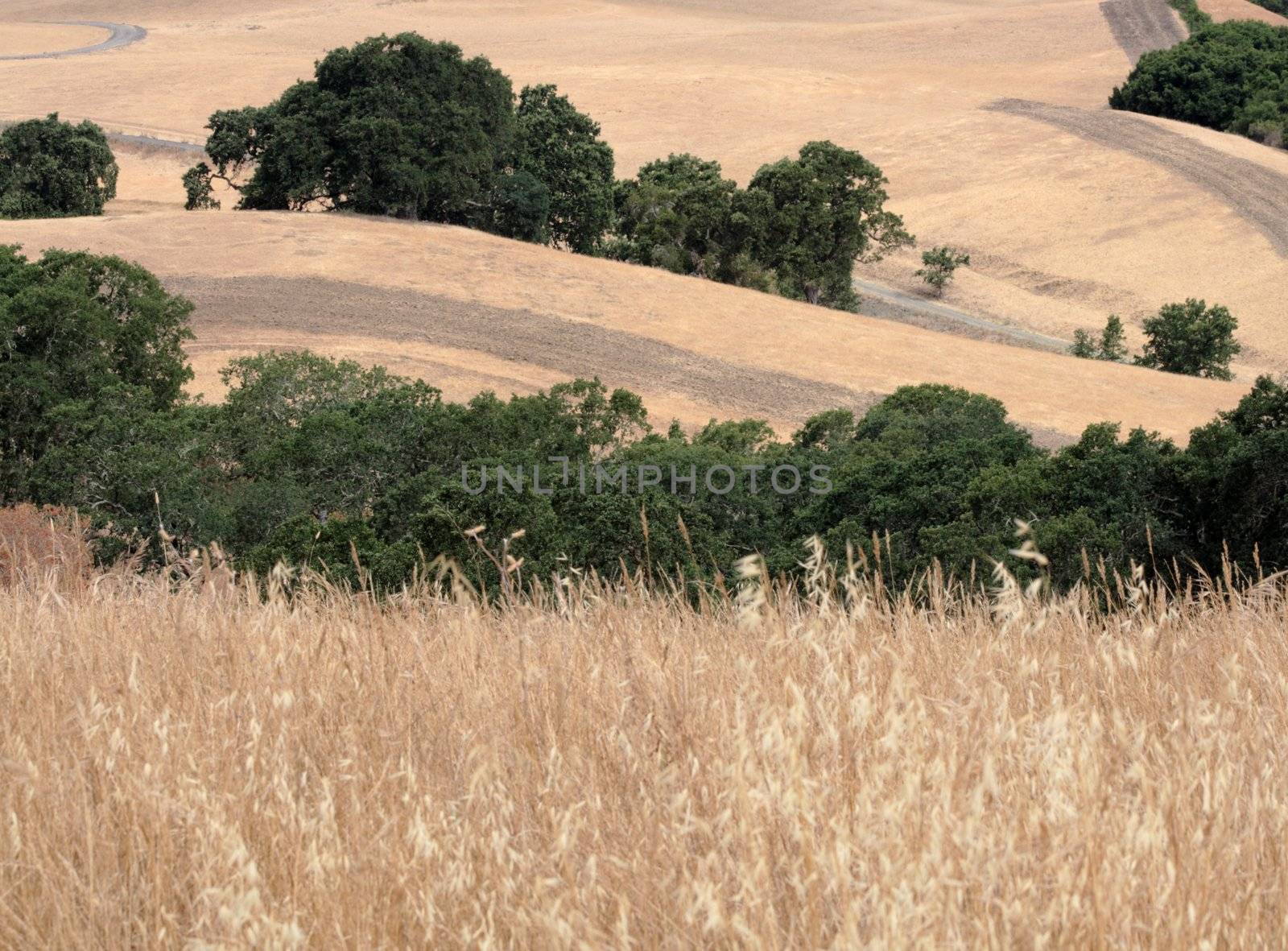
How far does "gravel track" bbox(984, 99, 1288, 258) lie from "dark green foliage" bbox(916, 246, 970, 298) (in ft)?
47.6

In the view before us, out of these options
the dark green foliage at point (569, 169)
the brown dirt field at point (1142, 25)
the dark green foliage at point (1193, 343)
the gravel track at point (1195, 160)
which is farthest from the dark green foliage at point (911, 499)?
the brown dirt field at point (1142, 25)

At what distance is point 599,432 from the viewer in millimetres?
26422

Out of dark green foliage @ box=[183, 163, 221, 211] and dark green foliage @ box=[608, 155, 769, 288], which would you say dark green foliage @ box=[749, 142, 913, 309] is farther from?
dark green foliage @ box=[183, 163, 221, 211]

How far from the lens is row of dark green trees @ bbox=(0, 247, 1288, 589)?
15219 millimetres

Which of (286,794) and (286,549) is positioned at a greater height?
(286,794)

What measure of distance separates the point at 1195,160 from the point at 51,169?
182 ft

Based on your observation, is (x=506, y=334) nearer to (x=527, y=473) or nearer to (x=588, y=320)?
(x=588, y=320)

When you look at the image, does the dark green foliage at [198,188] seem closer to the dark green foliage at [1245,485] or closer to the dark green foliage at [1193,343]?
the dark green foliage at [1193,343]

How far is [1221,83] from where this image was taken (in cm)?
8231

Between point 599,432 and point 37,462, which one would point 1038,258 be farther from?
point 37,462

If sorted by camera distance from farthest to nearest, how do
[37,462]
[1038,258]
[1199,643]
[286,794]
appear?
[1038,258] < [37,462] < [1199,643] < [286,794]

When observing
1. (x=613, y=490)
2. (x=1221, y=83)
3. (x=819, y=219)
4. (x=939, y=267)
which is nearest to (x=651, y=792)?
(x=613, y=490)

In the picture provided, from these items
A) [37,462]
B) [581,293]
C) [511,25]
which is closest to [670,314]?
[581,293]

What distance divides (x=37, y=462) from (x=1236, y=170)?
64505mm
